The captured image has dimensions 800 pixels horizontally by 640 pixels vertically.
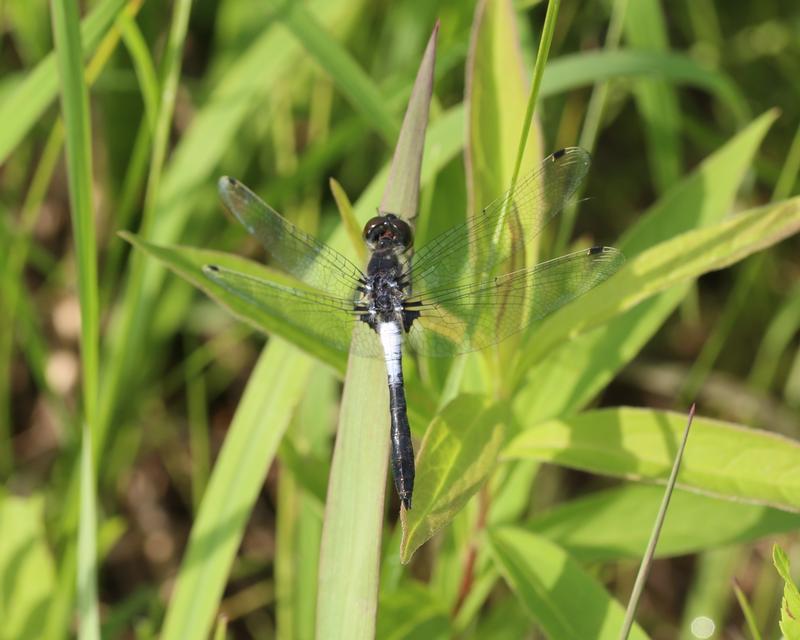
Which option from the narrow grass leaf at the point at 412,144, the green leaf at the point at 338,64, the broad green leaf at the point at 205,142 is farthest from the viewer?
the broad green leaf at the point at 205,142

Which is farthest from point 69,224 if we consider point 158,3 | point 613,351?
point 613,351

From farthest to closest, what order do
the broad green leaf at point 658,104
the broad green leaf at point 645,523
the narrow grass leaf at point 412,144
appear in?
1. the broad green leaf at point 658,104
2. the broad green leaf at point 645,523
3. the narrow grass leaf at point 412,144

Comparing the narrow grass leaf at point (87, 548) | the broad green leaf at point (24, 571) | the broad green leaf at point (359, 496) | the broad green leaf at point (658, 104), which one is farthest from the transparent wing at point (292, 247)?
the broad green leaf at point (658, 104)

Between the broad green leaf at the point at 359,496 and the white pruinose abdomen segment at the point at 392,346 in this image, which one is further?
the white pruinose abdomen segment at the point at 392,346

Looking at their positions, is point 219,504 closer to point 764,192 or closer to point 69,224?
point 69,224

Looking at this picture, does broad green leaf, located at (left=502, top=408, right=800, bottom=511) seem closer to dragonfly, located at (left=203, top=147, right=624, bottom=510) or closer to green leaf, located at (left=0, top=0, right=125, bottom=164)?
dragonfly, located at (left=203, top=147, right=624, bottom=510)

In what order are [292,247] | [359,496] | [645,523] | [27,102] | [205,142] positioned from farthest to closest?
[205,142], [27,102], [645,523], [292,247], [359,496]

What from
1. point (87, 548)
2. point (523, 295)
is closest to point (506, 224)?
point (523, 295)

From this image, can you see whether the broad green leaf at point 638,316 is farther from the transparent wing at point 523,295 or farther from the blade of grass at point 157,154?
the blade of grass at point 157,154

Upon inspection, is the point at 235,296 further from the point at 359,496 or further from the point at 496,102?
the point at 496,102
